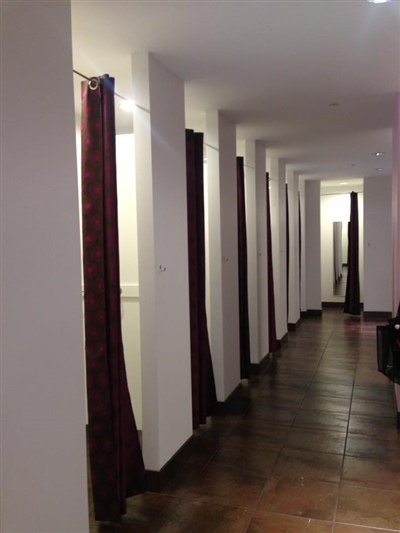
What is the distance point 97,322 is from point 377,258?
7.29m

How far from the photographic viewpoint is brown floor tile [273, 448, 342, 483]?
3074 millimetres

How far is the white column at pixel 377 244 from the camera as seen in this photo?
855 cm

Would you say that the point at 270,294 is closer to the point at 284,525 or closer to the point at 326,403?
the point at 326,403

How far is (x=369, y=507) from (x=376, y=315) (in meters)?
6.51

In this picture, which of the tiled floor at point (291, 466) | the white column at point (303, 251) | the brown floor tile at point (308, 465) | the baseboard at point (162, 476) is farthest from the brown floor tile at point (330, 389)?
the white column at point (303, 251)

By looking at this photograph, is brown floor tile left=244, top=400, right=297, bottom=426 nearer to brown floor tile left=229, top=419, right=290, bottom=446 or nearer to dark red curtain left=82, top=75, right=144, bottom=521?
brown floor tile left=229, top=419, right=290, bottom=446

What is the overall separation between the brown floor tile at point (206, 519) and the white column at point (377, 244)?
6717mm

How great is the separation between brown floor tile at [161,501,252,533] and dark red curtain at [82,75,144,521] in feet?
1.11

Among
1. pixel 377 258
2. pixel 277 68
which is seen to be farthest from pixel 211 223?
pixel 377 258

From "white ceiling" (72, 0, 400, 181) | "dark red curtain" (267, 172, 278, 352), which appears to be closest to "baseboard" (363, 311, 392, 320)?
"dark red curtain" (267, 172, 278, 352)

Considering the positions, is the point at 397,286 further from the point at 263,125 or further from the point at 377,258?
the point at 377,258

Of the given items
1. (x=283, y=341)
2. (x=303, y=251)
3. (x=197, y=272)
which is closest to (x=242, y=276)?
(x=197, y=272)

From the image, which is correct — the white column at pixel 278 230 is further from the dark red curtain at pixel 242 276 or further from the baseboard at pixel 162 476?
the baseboard at pixel 162 476

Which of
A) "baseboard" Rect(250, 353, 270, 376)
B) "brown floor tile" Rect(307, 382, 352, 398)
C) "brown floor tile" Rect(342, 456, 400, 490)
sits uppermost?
"baseboard" Rect(250, 353, 270, 376)
